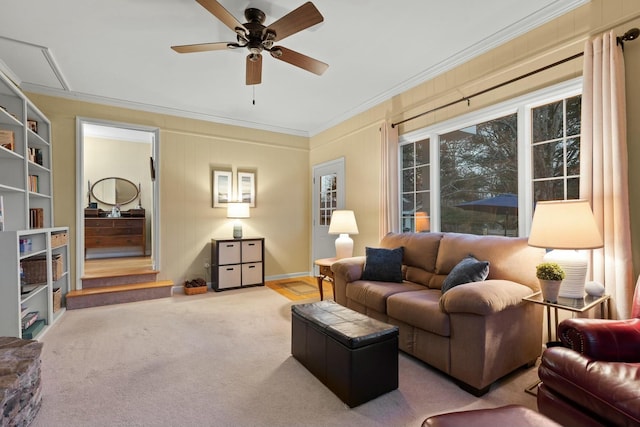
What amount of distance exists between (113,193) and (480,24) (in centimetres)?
731

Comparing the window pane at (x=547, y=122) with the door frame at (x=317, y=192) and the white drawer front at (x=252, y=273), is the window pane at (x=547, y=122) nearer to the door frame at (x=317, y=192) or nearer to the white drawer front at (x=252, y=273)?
the door frame at (x=317, y=192)

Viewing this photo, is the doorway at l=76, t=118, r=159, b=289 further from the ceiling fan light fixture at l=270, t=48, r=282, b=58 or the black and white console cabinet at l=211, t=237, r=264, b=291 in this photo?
the ceiling fan light fixture at l=270, t=48, r=282, b=58

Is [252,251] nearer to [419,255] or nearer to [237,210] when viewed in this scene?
[237,210]

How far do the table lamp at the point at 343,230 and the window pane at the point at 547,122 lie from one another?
224cm

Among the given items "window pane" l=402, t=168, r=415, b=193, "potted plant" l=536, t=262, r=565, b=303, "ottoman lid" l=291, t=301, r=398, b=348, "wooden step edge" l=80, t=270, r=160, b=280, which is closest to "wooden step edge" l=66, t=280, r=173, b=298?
"wooden step edge" l=80, t=270, r=160, b=280

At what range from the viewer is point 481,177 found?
3191 millimetres

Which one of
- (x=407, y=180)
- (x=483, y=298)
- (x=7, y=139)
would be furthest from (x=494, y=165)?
(x=7, y=139)

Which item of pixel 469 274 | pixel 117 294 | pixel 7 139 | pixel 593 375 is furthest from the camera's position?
pixel 117 294

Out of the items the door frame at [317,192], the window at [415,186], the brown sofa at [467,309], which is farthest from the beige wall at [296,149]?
the brown sofa at [467,309]

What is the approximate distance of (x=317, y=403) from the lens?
6.26ft

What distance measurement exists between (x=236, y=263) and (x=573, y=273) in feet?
13.7

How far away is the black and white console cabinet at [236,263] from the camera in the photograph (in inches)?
188

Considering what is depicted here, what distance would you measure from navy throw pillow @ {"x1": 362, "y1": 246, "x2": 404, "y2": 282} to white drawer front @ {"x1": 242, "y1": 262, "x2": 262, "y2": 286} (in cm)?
241

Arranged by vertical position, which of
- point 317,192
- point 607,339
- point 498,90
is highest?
point 498,90
